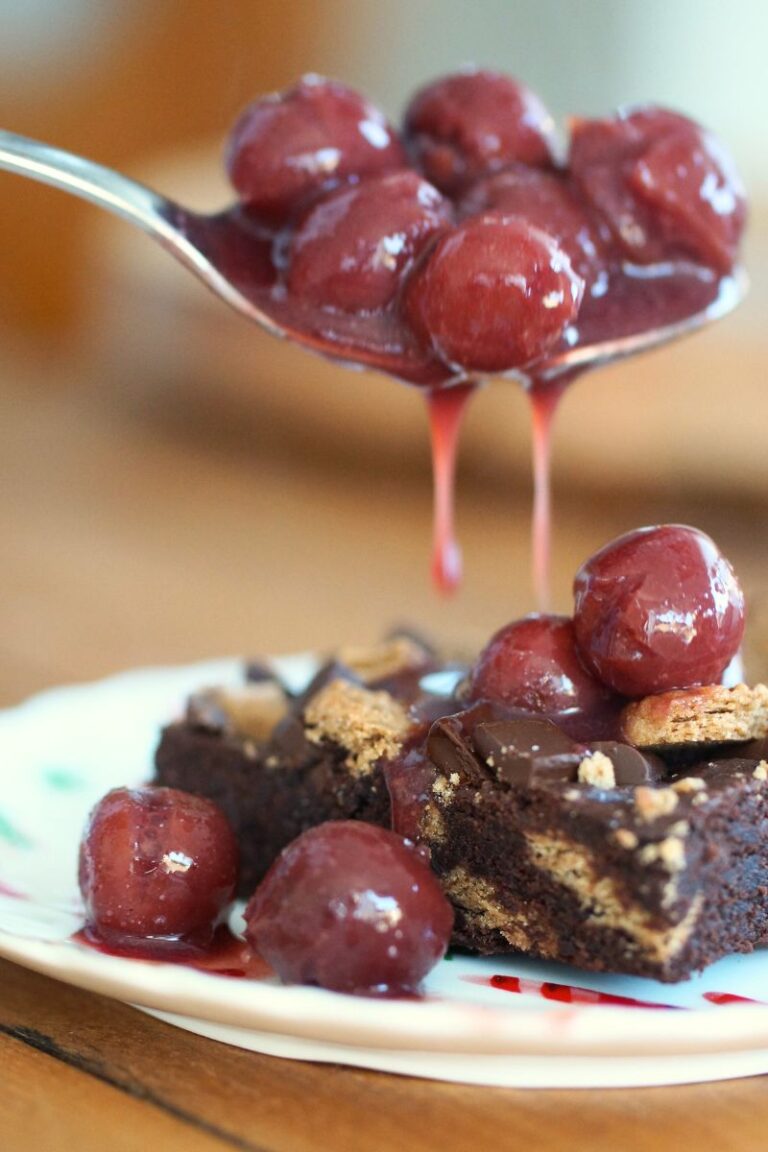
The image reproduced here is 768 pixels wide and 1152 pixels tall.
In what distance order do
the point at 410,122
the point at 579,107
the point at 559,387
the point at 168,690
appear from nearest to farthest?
the point at 559,387 < the point at 410,122 < the point at 168,690 < the point at 579,107

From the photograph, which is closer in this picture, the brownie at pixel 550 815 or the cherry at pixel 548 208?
the brownie at pixel 550 815

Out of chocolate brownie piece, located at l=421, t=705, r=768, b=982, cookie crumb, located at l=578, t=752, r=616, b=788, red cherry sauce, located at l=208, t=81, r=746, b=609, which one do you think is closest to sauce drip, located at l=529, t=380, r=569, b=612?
red cherry sauce, located at l=208, t=81, r=746, b=609

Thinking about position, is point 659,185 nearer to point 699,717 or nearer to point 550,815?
point 699,717

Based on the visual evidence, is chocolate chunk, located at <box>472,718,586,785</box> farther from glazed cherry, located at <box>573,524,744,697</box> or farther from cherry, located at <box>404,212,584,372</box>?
cherry, located at <box>404,212,584,372</box>

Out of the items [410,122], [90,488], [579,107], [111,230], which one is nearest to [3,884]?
[410,122]

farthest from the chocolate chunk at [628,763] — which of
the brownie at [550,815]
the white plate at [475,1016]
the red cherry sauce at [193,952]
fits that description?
the red cherry sauce at [193,952]

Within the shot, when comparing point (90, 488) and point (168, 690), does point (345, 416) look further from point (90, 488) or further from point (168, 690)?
point (168, 690)

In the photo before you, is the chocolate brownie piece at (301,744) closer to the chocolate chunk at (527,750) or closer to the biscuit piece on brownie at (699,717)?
the chocolate chunk at (527,750)
